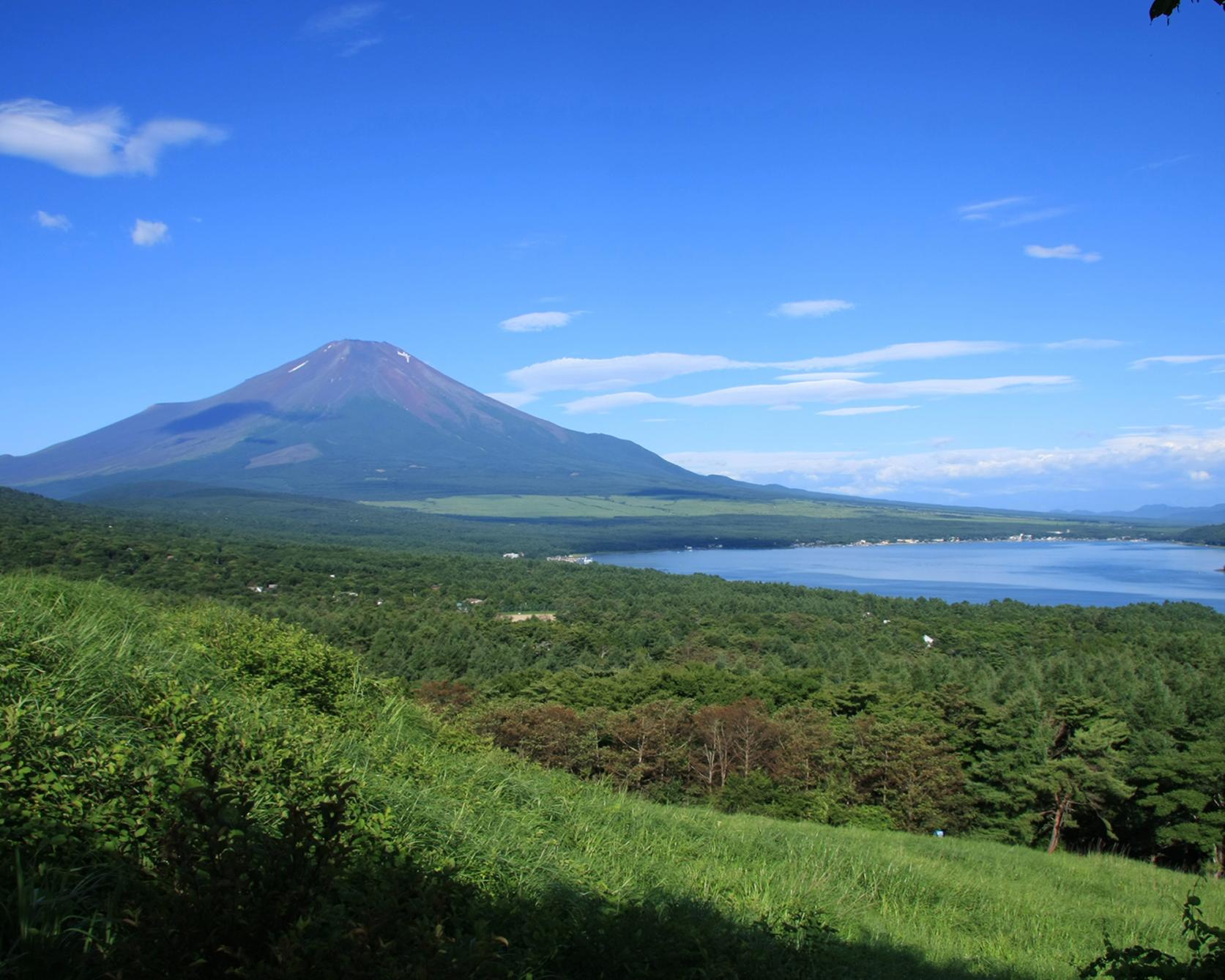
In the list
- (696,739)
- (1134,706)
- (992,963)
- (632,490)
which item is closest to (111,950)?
(992,963)

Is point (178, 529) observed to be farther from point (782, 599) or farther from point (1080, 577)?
point (1080, 577)

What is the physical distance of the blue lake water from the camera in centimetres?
6344

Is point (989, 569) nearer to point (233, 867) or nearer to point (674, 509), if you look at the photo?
A: point (674, 509)

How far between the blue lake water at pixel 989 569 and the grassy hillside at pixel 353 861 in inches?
2203

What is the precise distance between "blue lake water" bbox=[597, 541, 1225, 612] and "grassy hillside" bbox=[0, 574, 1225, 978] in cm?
5596

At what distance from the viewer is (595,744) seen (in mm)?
15867

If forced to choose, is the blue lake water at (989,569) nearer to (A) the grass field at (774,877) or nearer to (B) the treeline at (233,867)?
(A) the grass field at (774,877)

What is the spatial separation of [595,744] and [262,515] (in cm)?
9277

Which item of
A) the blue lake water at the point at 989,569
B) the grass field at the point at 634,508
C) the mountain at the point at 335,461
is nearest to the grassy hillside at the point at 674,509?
the grass field at the point at 634,508

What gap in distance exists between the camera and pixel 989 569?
8619 cm

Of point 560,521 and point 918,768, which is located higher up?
point 560,521

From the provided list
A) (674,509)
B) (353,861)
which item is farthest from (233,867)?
(674,509)

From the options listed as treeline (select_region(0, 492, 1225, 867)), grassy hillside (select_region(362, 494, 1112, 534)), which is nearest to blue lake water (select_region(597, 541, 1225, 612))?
treeline (select_region(0, 492, 1225, 867))

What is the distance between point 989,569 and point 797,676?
224 feet
